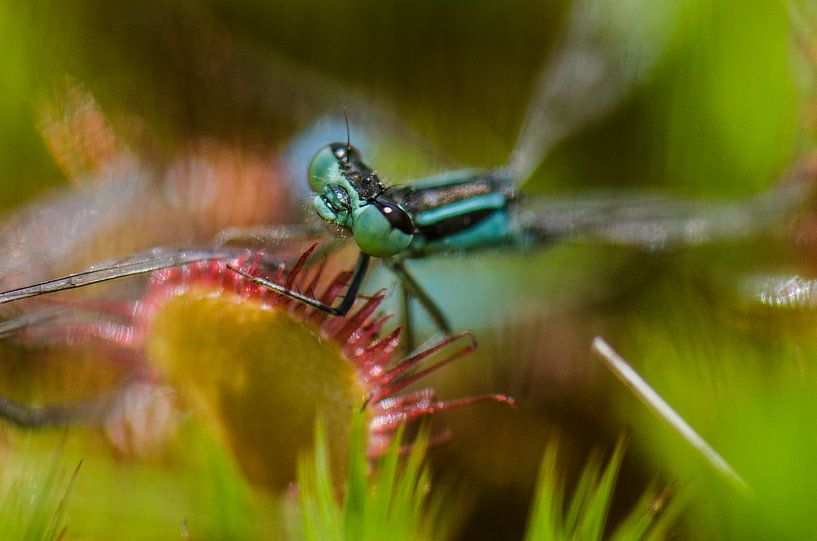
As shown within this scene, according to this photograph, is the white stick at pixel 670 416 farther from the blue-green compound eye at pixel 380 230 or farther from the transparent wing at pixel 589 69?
the transparent wing at pixel 589 69

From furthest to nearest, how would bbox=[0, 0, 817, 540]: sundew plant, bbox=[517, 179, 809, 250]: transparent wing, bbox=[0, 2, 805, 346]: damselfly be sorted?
bbox=[517, 179, 809, 250]: transparent wing, bbox=[0, 2, 805, 346]: damselfly, bbox=[0, 0, 817, 540]: sundew plant

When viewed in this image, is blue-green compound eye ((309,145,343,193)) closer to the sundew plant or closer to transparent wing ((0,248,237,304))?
the sundew plant

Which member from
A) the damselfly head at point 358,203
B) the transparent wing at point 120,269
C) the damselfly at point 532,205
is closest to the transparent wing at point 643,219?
the damselfly at point 532,205

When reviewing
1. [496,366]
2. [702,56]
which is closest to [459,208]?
[496,366]

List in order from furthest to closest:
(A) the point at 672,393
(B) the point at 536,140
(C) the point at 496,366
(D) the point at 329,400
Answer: (B) the point at 536,140 < (C) the point at 496,366 < (A) the point at 672,393 < (D) the point at 329,400

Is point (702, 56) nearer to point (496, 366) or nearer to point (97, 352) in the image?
point (496, 366)

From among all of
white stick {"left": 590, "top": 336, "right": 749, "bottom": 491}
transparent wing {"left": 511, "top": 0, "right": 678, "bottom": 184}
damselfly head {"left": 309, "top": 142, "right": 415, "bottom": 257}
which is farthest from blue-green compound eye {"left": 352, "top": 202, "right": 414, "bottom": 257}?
transparent wing {"left": 511, "top": 0, "right": 678, "bottom": 184}
